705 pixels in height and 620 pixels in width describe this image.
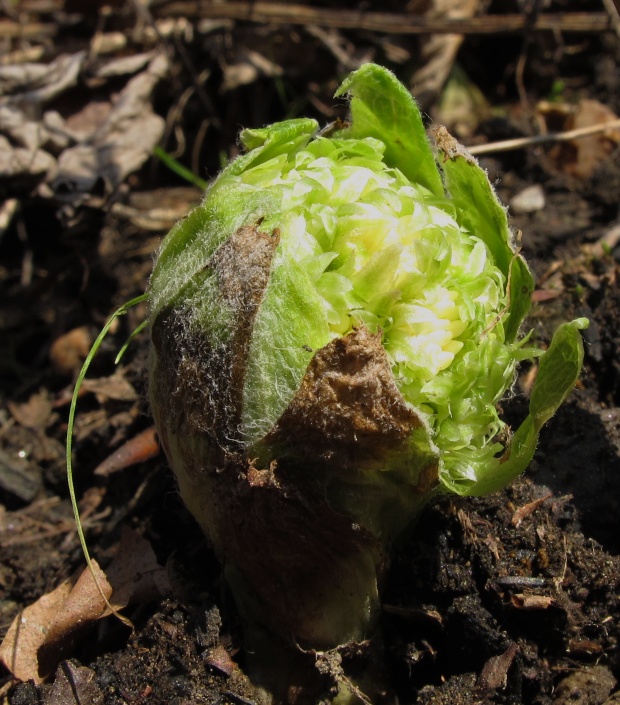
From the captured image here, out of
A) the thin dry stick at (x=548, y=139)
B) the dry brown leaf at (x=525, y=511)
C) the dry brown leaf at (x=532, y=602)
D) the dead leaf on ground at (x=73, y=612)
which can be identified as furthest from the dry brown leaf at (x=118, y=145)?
the dry brown leaf at (x=532, y=602)

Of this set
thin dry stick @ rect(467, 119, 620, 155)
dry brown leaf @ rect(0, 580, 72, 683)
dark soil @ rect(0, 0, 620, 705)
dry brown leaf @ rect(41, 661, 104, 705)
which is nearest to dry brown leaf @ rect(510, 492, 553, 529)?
dark soil @ rect(0, 0, 620, 705)

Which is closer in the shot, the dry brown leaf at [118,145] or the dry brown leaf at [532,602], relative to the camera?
the dry brown leaf at [532,602]

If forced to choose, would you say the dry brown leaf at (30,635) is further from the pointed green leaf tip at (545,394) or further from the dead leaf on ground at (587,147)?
the dead leaf on ground at (587,147)

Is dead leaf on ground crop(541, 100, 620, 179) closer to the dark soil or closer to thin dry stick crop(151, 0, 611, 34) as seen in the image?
the dark soil

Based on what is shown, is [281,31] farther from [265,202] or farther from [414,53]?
[265,202]

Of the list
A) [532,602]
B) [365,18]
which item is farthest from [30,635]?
[365,18]

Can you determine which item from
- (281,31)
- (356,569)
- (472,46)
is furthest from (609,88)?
(356,569)
